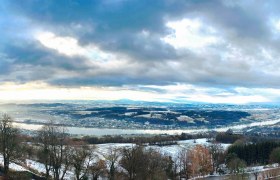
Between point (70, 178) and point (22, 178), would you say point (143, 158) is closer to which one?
point (70, 178)

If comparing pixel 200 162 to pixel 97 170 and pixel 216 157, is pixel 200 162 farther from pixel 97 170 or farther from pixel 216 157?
pixel 97 170

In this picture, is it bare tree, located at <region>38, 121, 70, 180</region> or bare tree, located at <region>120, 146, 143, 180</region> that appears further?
bare tree, located at <region>120, 146, 143, 180</region>

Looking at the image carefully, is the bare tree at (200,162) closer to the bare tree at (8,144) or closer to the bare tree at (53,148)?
the bare tree at (53,148)

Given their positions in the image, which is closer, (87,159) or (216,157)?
(87,159)

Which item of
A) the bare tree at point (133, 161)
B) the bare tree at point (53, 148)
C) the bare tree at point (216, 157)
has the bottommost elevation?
the bare tree at point (216, 157)

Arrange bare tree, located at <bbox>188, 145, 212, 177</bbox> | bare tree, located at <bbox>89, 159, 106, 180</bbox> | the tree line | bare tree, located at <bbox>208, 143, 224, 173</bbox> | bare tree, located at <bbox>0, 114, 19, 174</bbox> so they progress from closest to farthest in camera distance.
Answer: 1. bare tree, located at <bbox>0, 114, 19, 174</bbox>
2. the tree line
3. bare tree, located at <bbox>89, 159, 106, 180</bbox>
4. bare tree, located at <bbox>188, 145, 212, 177</bbox>
5. bare tree, located at <bbox>208, 143, 224, 173</bbox>

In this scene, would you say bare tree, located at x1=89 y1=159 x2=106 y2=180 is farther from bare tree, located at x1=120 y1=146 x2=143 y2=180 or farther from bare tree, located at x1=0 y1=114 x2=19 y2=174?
bare tree, located at x1=0 y1=114 x2=19 y2=174

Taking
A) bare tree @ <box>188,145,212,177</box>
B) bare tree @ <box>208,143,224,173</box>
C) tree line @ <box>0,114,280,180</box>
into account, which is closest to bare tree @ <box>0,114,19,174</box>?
tree line @ <box>0,114,280,180</box>

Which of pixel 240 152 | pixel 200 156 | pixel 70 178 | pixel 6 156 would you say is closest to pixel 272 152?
pixel 240 152

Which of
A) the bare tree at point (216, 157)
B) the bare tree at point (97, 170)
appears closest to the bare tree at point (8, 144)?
the bare tree at point (97, 170)

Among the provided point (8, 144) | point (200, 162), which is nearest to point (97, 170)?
point (8, 144)

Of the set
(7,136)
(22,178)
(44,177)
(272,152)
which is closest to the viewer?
(22,178)
